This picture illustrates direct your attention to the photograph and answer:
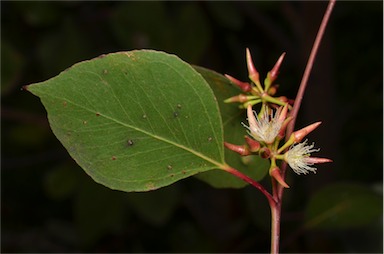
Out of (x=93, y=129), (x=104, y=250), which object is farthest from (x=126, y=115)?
(x=104, y=250)

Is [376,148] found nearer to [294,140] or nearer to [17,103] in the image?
[17,103]

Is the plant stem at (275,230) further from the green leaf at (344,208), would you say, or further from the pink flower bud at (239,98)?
the green leaf at (344,208)

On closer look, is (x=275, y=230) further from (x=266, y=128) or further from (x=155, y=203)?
(x=155, y=203)

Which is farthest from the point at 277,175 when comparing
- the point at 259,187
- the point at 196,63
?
the point at 196,63

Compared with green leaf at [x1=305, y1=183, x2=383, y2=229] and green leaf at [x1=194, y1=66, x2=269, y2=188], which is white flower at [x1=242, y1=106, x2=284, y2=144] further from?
green leaf at [x1=305, y1=183, x2=383, y2=229]

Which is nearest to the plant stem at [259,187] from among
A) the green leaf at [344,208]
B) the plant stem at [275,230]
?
the plant stem at [275,230]
